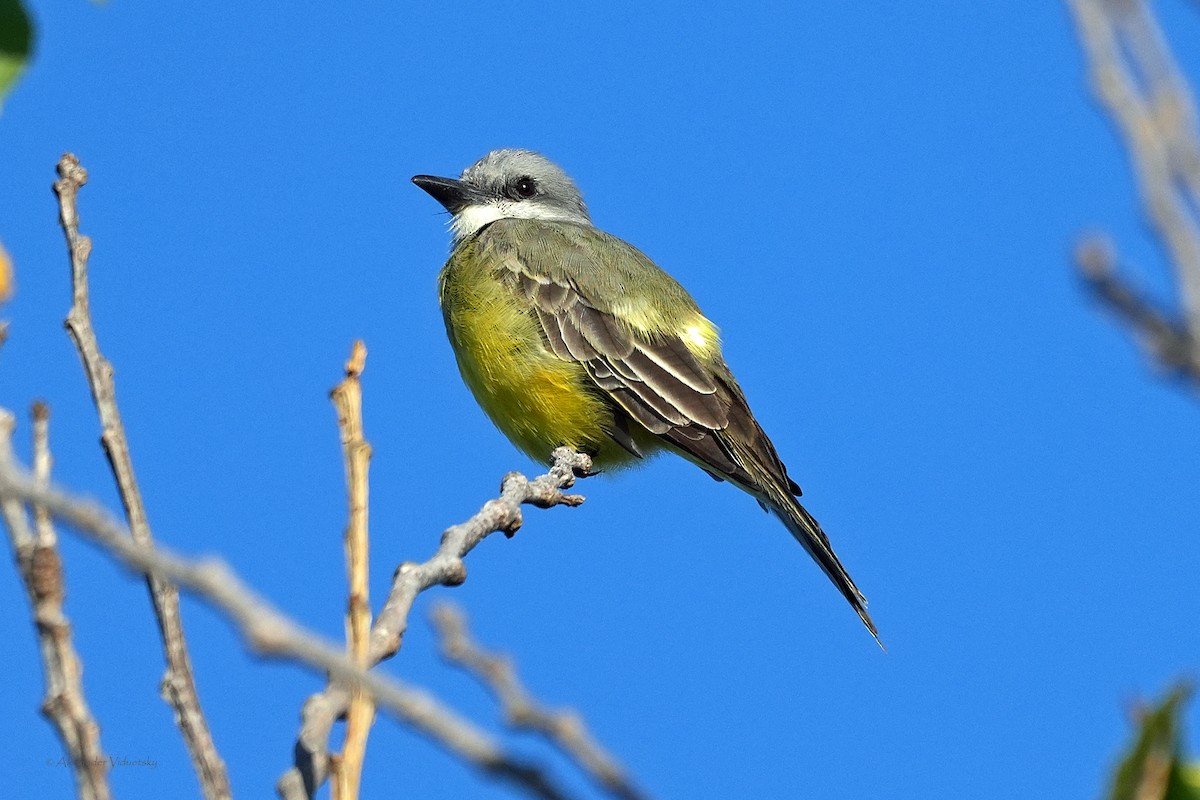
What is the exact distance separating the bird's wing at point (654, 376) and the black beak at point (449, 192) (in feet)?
4.39

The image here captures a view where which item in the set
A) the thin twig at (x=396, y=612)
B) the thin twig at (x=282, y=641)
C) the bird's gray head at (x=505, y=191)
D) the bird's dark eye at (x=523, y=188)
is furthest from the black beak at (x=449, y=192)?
the thin twig at (x=282, y=641)

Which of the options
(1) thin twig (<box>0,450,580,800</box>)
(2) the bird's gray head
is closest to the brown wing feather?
(2) the bird's gray head

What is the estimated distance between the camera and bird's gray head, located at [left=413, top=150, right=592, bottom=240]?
30.6ft

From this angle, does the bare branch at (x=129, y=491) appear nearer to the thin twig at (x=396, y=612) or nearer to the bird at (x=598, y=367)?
the thin twig at (x=396, y=612)

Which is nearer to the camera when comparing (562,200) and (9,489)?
(9,489)

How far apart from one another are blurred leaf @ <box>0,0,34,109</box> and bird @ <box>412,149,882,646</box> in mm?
5379

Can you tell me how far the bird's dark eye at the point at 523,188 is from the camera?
9.52 m

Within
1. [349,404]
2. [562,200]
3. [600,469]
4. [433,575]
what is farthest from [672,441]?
[349,404]

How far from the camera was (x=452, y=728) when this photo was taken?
1073mm

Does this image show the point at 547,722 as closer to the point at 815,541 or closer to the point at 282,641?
the point at 282,641

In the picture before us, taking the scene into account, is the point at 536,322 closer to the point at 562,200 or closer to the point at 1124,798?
the point at 562,200

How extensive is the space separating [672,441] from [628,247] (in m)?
1.87

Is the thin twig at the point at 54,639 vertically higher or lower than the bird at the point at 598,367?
lower

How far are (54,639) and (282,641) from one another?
0.59 meters
